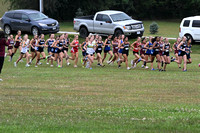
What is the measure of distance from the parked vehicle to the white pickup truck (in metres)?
2.25

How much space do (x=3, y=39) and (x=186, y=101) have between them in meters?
6.90

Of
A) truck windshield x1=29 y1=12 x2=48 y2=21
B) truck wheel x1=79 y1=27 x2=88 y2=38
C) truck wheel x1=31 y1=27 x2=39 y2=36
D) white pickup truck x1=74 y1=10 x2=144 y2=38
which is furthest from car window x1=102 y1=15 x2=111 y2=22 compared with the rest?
truck wheel x1=31 y1=27 x2=39 y2=36

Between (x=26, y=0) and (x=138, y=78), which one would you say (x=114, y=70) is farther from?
(x=26, y=0)

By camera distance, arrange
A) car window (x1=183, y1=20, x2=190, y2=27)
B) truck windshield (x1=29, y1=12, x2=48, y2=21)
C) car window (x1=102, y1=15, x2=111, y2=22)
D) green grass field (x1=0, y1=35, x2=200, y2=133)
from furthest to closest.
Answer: truck windshield (x1=29, y1=12, x2=48, y2=21), car window (x1=102, y1=15, x2=111, y2=22), car window (x1=183, y1=20, x2=190, y2=27), green grass field (x1=0, y1=35, x2=200, y2=133)

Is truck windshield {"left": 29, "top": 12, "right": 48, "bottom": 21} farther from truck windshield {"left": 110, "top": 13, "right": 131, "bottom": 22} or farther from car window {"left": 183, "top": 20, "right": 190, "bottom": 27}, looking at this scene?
car window {"left": 183, "top": 20, "right": 190, "bottom": 27}

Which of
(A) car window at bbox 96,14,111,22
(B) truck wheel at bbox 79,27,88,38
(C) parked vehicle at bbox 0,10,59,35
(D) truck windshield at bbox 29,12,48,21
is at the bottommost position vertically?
(B) truck wheel at bbox 79,27,88,38

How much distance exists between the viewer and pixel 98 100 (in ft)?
41.0

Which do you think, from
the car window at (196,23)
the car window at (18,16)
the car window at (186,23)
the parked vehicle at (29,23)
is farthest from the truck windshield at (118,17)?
the car window at (18,16)

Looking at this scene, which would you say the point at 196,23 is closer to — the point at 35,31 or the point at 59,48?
the point at 35,31

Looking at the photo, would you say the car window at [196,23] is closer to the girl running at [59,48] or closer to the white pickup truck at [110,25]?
the white pickup truck at [110,25]

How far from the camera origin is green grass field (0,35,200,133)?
8938 mm

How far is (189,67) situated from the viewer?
23.1m

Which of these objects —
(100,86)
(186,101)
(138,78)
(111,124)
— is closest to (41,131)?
(111,124)

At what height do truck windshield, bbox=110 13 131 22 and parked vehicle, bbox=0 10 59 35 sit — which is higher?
truck windshield, bbox=110 13 131 22
